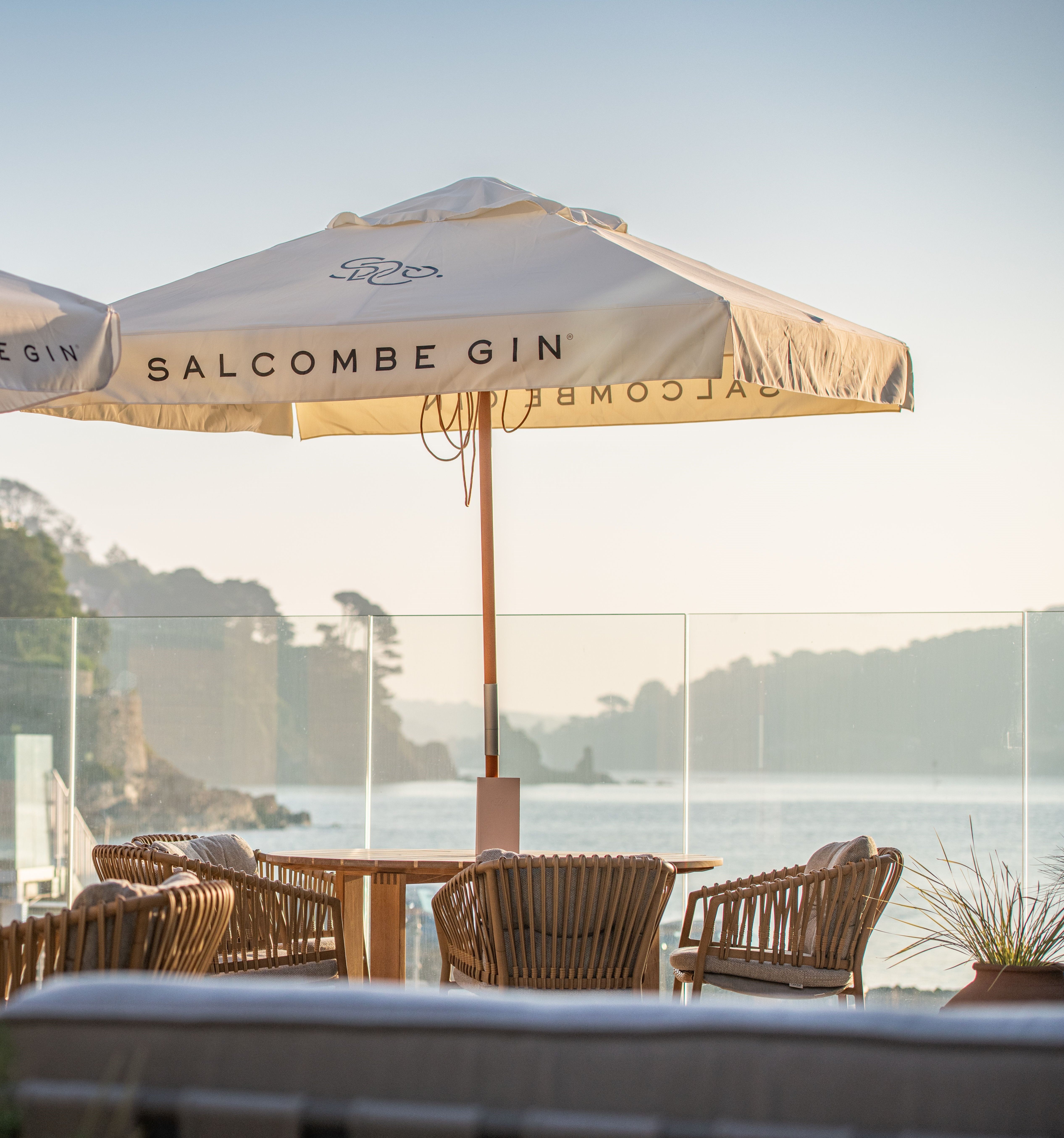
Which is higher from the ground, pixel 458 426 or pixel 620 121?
pixel 620 121

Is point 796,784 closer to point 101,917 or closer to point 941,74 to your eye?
point 101,917

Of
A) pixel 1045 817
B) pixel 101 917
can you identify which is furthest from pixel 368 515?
pixel 101 917

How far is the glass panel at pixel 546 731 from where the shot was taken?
671 cm

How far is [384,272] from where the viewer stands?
379cm

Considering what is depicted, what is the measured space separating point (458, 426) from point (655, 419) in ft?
2.47

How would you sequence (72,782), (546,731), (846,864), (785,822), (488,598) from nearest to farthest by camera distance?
(846,864)
(488,598)
(785,822)
(72,782)
(546,731)

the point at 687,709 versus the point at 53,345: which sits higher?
the point at 53,345

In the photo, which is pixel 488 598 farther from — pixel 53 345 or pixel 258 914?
pixel 53 345

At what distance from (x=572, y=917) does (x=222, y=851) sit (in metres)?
1.20

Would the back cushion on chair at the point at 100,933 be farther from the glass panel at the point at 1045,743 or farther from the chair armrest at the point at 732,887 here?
the glass panel at the point at 1045,743

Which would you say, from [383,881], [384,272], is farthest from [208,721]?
[384,272]

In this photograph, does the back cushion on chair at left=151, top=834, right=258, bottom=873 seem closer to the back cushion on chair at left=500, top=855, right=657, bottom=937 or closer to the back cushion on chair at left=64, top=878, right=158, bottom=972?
the back cushion on chair at left=500, top=855, right=657, bottom=937

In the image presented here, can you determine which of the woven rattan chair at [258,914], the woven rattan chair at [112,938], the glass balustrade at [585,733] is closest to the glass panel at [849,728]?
the glass balustrade at [585,733]

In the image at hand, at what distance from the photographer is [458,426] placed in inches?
200
